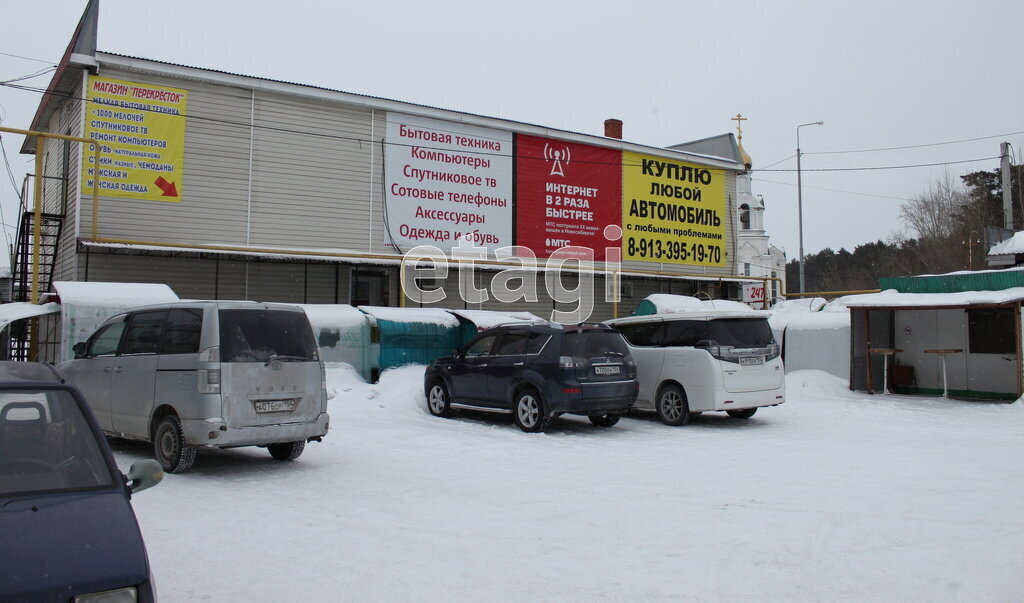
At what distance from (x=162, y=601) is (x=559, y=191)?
63.2ft

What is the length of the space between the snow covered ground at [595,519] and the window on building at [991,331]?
18.7ft

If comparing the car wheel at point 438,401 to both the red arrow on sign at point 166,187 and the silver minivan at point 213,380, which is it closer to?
the silver minivan at point 213,380

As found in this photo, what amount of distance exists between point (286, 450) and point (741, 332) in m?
7.30

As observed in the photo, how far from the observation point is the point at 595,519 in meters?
6.46

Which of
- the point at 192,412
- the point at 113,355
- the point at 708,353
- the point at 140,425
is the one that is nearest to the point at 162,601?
the point at 192,412

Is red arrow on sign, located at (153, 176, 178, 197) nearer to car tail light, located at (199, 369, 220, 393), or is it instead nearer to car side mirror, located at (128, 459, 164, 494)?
car tail light, located at (199, 369, 220, 393)

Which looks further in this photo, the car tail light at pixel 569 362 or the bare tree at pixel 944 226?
the bare tree at pixel 944 226

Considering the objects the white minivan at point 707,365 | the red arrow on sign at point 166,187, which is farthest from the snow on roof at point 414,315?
the red arrow on sign at point 166,187

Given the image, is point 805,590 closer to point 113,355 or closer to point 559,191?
point 113,355

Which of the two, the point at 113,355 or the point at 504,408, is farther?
the point at 504,408

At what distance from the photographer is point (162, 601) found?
442cm

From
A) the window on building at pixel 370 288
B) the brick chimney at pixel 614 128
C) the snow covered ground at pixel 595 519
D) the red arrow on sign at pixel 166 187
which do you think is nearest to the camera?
the snow covered ground at pixel 595 519

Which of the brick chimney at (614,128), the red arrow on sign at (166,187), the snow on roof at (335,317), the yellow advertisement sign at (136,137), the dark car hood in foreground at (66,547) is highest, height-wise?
the brick chimney at (614,128)

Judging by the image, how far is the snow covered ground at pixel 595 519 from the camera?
4828 mm
